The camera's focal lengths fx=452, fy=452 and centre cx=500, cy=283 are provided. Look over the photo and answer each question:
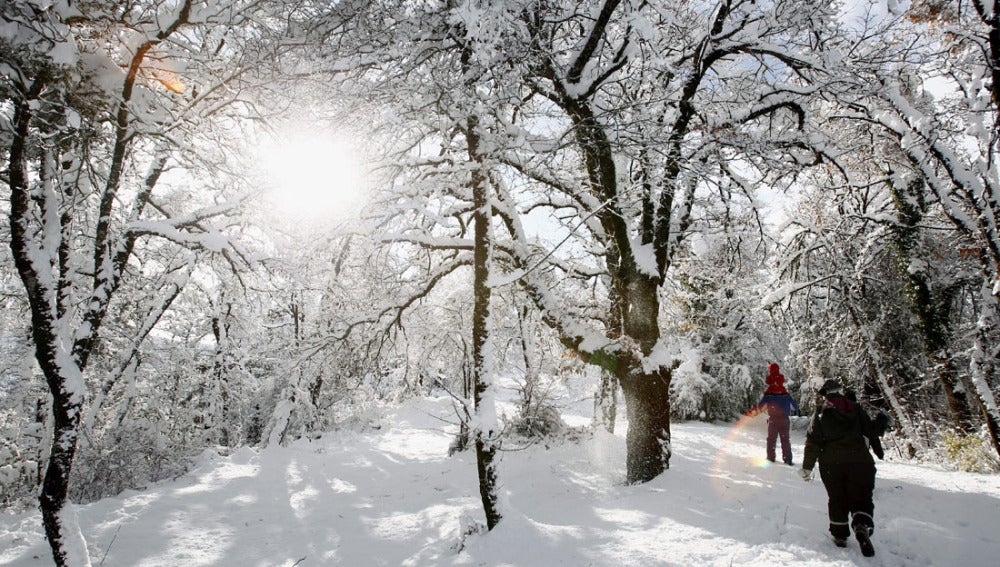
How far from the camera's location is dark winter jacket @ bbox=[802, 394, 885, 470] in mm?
4387

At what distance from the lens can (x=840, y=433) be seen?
4539mm

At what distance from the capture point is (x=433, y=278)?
23.5 feet

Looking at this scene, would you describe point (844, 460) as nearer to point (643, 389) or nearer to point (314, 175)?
point (643, 389)

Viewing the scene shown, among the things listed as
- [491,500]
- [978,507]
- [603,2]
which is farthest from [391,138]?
[978,507]

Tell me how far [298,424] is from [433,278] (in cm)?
1439

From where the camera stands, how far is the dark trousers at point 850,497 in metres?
4.05

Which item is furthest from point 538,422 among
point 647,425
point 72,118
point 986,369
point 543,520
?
point 72,118

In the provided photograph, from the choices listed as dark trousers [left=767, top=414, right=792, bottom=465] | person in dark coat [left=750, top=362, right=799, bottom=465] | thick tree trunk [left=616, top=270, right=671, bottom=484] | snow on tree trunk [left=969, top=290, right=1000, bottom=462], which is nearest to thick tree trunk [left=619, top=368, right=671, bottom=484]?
thick tree trunk [left=616, top=270, right=671, bottom=484]

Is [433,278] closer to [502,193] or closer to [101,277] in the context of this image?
[502,193]

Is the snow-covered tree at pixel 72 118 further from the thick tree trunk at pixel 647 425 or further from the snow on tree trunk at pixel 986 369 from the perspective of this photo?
the snow on tree trunk at pixel 986 369

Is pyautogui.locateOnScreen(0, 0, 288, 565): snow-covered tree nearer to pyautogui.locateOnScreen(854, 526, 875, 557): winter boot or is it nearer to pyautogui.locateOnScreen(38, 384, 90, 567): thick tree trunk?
pyautogui.locateOnScreen(38, 384, 90, 567): thick tree trunk

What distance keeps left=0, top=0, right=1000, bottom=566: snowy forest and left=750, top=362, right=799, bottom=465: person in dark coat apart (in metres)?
0.55

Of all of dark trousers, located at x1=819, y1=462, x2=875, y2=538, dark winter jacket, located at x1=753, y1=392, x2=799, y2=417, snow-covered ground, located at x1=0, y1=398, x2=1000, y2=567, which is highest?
dark winter jacket, located at x1=753, y1=392, x2=799, y2=417

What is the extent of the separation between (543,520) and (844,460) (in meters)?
3.29
